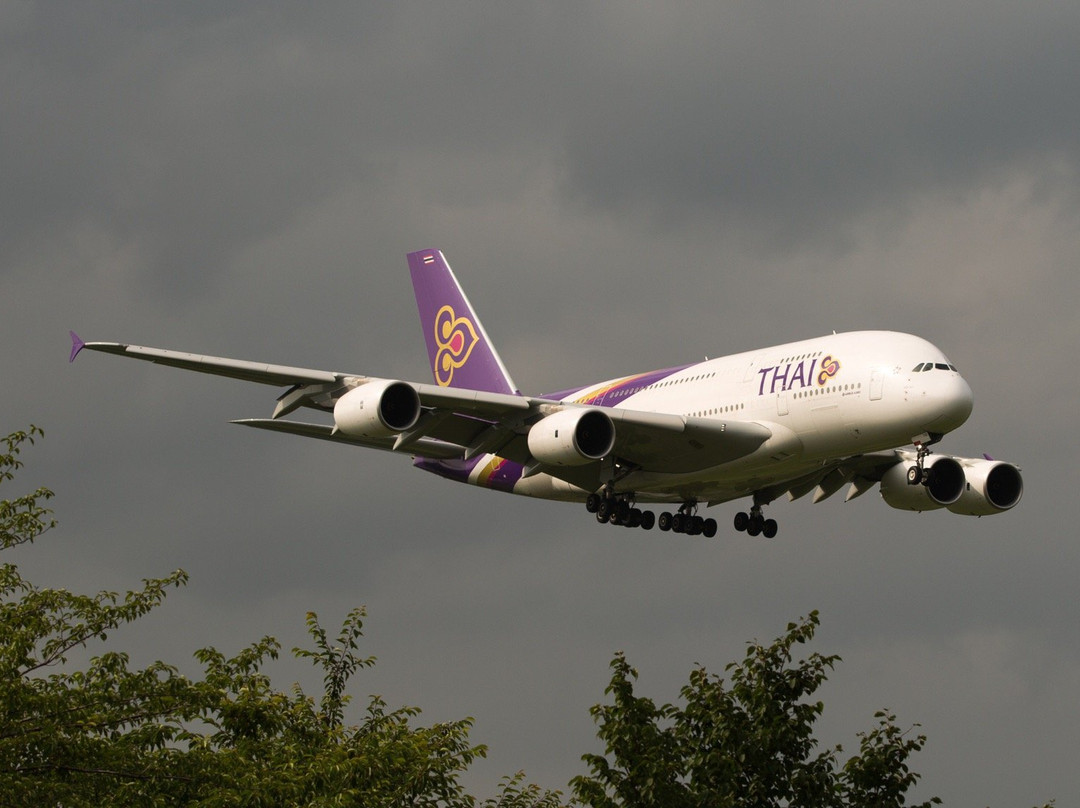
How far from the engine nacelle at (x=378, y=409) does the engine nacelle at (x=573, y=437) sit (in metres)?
3.26

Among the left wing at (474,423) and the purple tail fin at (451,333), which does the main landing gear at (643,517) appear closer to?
the left wing at (474,423)

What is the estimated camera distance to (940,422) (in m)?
37.5

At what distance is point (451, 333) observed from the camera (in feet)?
183

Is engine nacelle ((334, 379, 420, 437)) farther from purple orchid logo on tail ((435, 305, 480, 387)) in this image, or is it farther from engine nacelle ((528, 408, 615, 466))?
purple orchid logo on tail ((435, 305, 480, 387))

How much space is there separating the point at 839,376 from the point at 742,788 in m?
14.6

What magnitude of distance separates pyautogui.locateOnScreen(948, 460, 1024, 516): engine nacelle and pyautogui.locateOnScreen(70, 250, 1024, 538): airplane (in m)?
0.04

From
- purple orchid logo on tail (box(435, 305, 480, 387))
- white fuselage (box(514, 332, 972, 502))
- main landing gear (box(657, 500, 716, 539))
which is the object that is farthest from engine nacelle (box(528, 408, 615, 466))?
purple orchid logo on tail (box(435, 305, 480, 387))

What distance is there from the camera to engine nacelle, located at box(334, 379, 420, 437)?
37.9 m

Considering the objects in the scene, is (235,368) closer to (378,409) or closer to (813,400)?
(378,409)

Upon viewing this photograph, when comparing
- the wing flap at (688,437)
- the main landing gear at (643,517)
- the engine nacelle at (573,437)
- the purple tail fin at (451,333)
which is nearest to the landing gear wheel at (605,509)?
the main landing gear at (643,517)

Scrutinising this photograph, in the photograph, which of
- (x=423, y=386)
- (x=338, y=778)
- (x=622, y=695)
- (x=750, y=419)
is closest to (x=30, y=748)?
(x=338, y=778)

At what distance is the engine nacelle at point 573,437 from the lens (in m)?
39.2

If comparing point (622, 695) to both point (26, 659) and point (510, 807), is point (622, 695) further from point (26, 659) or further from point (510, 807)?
point (26, 659)

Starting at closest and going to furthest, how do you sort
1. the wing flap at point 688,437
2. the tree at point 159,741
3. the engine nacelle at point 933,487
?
the tree at point 159,741 → the wing flap at point 688,437 → the engine nacelle at point 933,487
